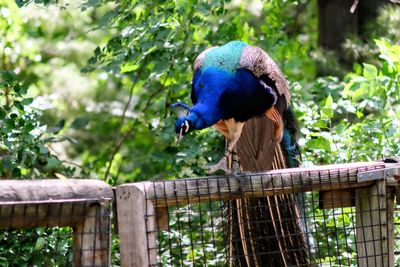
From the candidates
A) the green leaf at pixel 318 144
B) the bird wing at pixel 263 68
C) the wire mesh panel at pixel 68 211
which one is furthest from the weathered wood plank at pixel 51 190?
the green leaf at pixel 318 144

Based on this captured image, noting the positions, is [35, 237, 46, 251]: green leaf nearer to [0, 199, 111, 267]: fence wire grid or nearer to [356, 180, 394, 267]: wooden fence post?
[0, 199, 111, 267]: fence wire grid

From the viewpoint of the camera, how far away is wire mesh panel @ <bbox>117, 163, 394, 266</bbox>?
267 centimetres

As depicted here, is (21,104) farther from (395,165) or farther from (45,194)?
(395,165)

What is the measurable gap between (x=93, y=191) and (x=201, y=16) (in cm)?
246

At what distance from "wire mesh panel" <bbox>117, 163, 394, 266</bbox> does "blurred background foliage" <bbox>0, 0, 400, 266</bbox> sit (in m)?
0.60

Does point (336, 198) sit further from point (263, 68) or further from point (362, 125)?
point (362, 125)

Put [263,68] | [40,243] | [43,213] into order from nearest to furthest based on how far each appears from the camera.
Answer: [43,213], [40,243], [263,68]

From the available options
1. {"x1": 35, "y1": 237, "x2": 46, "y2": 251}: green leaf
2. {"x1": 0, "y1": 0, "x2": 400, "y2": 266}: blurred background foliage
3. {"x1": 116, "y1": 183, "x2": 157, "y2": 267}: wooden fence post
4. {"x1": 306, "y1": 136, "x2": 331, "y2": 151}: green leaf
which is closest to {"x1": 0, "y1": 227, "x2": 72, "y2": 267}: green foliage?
{"x1": 35, "y1": 237, "x2": 46, "y2": 251}: green leaf

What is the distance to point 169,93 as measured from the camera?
5125 mm

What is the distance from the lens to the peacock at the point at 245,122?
3.53m

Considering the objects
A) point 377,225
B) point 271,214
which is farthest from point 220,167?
point 377,225

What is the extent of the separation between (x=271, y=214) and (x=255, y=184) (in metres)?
0.76

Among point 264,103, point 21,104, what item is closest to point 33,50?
point 21,104

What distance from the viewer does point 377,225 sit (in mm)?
3160
